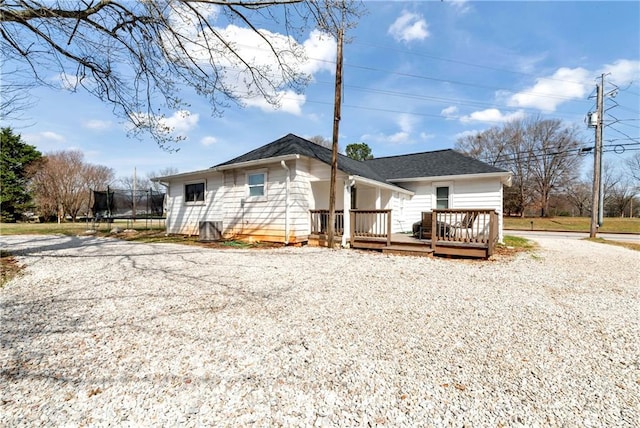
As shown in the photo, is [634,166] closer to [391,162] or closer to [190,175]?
[391,162]

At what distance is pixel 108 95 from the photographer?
6293mm

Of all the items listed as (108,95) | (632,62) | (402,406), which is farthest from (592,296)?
(632,62)

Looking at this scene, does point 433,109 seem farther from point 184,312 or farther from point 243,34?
point 184,312

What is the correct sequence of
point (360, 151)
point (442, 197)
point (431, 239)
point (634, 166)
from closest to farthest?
point (431, 239) → point (442, 197) → point (634, 166) → point (360, 151)

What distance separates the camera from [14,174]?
24234 mm

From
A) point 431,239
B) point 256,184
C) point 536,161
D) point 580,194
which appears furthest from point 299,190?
point 580,194

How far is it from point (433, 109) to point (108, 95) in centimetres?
1718

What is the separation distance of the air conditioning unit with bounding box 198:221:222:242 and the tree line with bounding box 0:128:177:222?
66.2 ft

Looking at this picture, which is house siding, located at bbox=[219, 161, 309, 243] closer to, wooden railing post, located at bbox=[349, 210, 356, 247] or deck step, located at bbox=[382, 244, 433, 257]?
wooden railing post, located at bbox=[349, 210, 356, 247]

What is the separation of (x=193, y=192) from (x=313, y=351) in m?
12.0

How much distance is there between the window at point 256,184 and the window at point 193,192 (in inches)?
127

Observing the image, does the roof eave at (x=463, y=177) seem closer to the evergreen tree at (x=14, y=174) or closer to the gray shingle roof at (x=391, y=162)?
the gray shingle roof at (x=391, y=162)

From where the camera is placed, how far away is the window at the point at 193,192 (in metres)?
12.5

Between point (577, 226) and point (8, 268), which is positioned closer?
point (8, 268)
